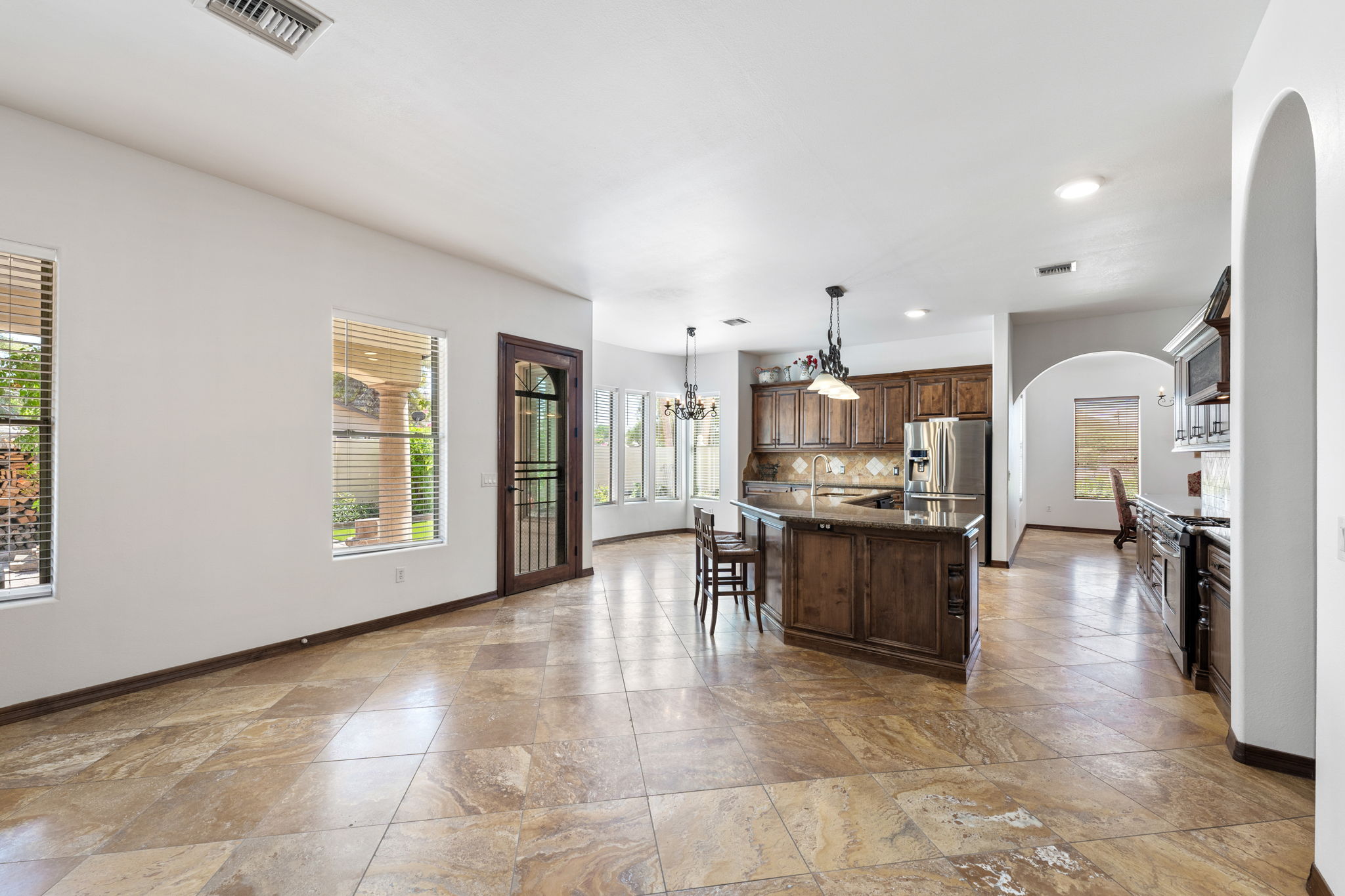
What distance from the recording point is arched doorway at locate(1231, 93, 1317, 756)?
2312 mm

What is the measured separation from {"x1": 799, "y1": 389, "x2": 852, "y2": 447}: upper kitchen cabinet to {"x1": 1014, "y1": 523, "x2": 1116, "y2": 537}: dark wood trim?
4.39 meters

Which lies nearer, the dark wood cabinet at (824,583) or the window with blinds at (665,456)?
the dark wood cabinet at (824,583)

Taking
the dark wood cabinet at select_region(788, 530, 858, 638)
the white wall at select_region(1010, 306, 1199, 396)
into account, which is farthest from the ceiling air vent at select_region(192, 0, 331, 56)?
the white wall at select_region(1010, 306, 1199, 396)

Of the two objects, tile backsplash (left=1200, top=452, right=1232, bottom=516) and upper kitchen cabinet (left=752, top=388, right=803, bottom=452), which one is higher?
upper kitchen cabinet (left=752, top=388, right=803, bottom=452)

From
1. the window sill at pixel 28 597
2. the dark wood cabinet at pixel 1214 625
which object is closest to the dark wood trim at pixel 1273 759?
the dark wood cabinet at pixel 1214 625

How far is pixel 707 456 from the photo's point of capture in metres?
9.40

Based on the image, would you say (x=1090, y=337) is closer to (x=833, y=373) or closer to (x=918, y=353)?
(x=918, y=353)

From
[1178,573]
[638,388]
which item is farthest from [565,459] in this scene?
[1178,573]

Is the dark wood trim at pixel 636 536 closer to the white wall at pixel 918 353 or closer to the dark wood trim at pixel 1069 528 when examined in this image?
the white wall at pixel 918 353

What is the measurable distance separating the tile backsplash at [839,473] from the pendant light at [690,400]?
1.00 metres

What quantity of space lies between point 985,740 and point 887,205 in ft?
9.86

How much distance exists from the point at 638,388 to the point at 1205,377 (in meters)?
6.23

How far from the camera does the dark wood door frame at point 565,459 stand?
5.20 metres

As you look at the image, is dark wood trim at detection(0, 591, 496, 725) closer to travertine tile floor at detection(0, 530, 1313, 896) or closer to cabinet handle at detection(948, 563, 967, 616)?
travertine tile floor at detection(0, 530, 1313, 896)
